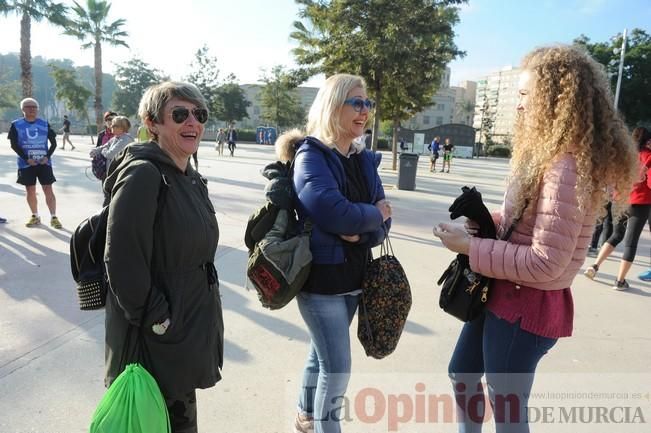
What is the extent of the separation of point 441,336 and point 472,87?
462ft

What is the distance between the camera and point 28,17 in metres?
21.1

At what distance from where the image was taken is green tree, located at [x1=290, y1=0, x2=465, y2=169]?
12836 mm

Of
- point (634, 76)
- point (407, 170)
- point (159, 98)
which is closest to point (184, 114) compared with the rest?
point (159, 98)

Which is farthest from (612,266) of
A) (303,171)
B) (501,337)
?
(303,171)

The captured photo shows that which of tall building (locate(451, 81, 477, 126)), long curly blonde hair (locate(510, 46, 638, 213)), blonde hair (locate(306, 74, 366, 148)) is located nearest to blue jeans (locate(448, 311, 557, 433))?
long curly blonde hair (locate(510, 46, 638, 213))

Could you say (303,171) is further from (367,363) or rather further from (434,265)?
(434,265)

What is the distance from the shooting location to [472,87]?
132 meters

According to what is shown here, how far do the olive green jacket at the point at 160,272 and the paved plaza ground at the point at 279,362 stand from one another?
2.79 ft

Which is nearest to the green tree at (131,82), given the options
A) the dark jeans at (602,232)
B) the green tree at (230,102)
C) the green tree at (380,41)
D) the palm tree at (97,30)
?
the green tree at (230,102)

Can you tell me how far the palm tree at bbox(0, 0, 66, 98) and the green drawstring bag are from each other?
25.3 m

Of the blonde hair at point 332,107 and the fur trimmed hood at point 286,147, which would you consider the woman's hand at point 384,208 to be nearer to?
the blonde hair at point 332,107

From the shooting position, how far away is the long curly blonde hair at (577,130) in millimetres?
1694

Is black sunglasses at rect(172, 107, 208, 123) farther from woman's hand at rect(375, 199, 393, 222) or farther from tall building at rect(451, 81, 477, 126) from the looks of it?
tall building at rect(451, 81, 477, 126)

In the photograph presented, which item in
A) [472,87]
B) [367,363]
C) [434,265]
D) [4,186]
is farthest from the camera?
[472,87]
